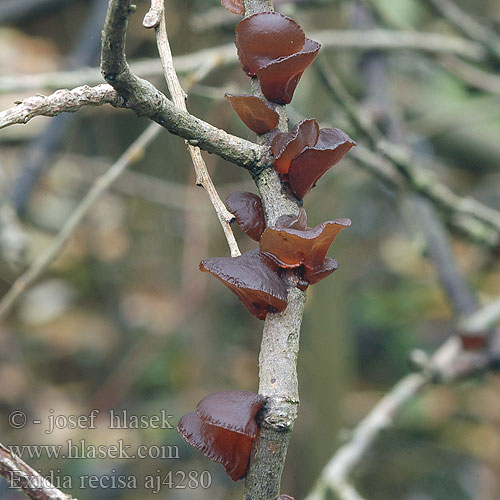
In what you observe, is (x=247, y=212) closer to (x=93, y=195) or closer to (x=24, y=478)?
(x=24, y=478)

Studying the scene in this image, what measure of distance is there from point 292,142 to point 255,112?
0.05 m

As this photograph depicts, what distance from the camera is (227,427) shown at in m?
0.49

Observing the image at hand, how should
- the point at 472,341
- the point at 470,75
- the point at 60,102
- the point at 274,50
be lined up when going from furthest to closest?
the point at 470,75 < the point at 472,341 < the point at 274,50 < the point at 60,102

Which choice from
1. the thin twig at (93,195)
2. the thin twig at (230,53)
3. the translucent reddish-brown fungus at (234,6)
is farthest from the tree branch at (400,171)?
the translucent reddish-brown fungus at (234,6)

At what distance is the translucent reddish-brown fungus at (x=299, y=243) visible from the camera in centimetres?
53

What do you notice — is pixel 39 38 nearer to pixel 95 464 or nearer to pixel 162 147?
pixel 162 147

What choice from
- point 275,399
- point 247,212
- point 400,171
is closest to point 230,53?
point 400,171

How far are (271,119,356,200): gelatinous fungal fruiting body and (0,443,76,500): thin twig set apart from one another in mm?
316

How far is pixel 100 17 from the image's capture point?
1938mm

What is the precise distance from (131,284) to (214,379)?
2.57ft

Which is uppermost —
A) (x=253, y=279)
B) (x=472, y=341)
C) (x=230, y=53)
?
(x=230, y=53)

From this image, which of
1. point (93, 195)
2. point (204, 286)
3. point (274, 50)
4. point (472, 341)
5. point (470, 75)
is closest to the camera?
point (274, 50)

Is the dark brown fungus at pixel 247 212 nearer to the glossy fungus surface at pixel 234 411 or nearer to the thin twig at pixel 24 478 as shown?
the glossy fungus surface at pixel 234 411

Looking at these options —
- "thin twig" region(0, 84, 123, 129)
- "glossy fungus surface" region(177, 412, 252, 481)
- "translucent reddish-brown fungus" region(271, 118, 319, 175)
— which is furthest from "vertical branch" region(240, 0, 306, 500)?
"thin twig" region(0, 84, 123, 129)
